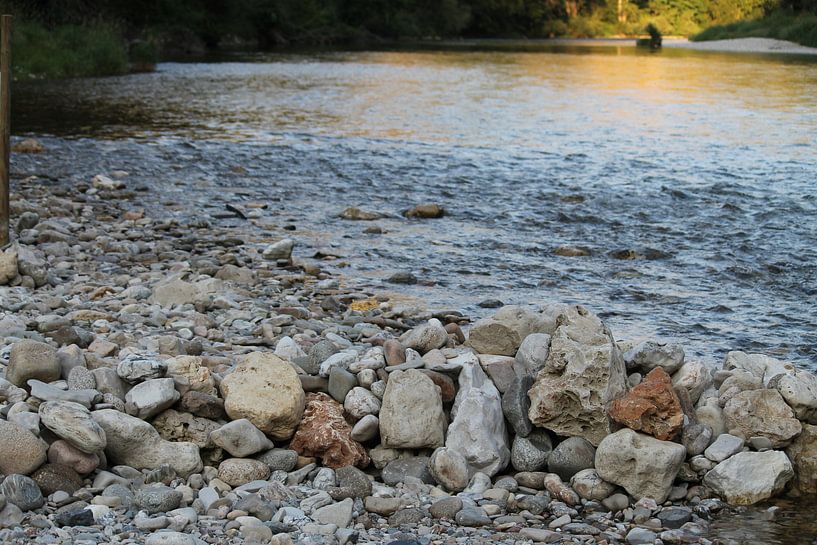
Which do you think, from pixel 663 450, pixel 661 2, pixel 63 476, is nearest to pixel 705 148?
pixel 663 450

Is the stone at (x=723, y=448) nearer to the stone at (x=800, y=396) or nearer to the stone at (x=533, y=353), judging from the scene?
the stone at (x=800, y=396)

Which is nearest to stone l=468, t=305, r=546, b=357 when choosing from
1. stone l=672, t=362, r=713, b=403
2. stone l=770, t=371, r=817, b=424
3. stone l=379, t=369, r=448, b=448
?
stone l=379, t=369, r=448, b=448

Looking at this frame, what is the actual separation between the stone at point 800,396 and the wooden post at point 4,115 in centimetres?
543

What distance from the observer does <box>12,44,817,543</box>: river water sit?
7.53m

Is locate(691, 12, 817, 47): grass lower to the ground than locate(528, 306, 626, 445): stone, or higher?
higher

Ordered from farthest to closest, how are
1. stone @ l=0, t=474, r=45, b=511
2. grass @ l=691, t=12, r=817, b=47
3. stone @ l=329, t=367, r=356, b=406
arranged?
grass @ l=691, t=12, r=817, b=47 → stone @ l=329, t=367, r=356, b=406 → stone @ l=0, t=474, r=45, b=511

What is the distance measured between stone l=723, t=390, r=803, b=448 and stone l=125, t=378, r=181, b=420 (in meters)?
2.65

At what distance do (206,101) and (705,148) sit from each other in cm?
1195

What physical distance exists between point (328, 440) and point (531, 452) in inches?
37.5

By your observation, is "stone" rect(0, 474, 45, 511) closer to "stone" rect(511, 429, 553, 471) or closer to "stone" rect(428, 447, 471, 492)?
"stone" rect(428, 447, 471, 492)

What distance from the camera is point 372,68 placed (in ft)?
116

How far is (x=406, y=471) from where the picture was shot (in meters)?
4.36

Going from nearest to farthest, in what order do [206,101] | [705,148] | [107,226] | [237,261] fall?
[237,261]
[107,226]
[705,148]
[206,101]

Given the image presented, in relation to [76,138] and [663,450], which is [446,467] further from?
[76,138]
